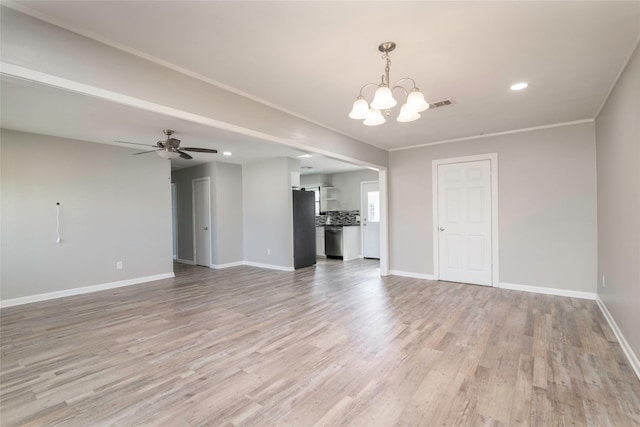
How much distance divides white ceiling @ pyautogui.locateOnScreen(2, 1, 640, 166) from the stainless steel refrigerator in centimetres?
342

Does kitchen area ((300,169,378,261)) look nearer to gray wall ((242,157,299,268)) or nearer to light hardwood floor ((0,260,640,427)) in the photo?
gray wall ((242,157,299,268))

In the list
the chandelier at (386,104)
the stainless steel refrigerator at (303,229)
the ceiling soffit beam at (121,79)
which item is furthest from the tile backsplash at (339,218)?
the chandelier at (386,104)

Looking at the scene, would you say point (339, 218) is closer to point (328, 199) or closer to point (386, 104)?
point (328, 199)

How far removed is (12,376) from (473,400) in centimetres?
349

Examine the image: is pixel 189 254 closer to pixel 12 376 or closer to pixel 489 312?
pixel 12 376

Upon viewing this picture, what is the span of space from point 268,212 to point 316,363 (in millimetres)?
4652

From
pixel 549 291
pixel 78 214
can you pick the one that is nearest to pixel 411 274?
pixel 549 291

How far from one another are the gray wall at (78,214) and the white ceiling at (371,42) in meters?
2.18

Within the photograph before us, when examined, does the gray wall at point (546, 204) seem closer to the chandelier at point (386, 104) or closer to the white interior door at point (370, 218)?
the white interior door at point (370, 218)

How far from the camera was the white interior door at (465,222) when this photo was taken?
487 cm

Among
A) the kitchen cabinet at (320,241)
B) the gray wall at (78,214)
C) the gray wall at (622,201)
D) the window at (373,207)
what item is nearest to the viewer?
the gray wall at (622,201)

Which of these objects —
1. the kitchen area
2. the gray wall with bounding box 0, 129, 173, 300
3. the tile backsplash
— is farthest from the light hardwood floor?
the tile backsplash

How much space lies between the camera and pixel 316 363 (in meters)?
2.46

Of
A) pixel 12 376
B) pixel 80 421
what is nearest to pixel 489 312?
pixel 80 421
